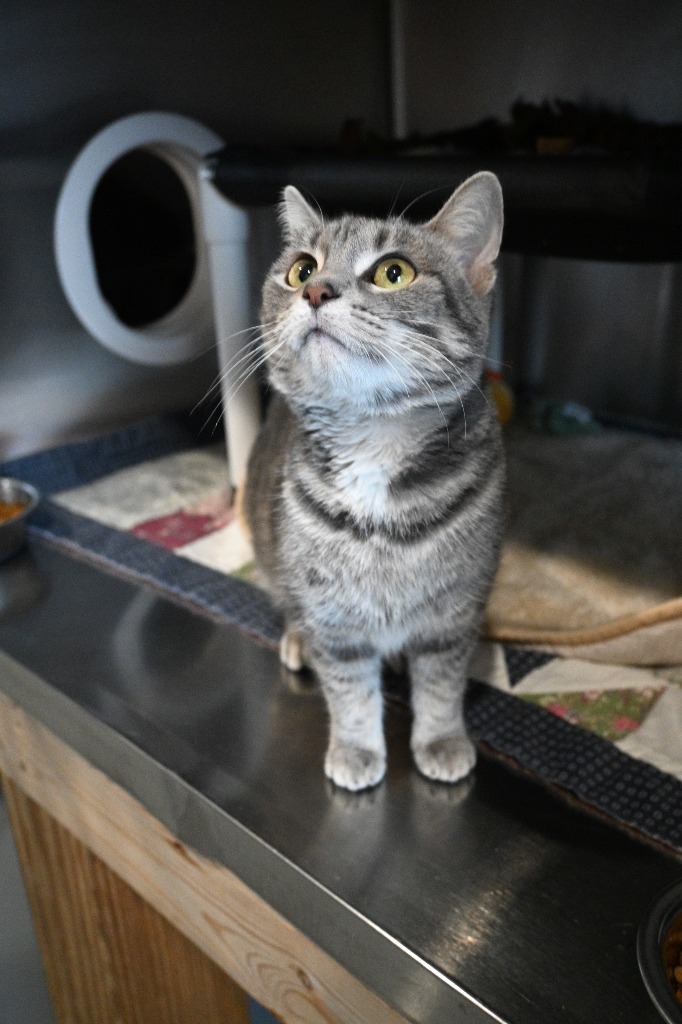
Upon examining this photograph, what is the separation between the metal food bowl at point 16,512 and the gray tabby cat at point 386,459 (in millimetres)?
632

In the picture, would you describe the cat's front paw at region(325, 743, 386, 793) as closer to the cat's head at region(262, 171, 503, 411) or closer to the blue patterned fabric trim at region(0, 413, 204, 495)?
the cat's head at region(262, 171, 503, 411)

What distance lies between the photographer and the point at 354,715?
930 millimetres

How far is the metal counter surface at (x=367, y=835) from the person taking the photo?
0.72 metres

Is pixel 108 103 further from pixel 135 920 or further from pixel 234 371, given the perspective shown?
pixel 135 920

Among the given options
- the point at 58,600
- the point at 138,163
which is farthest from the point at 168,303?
the point at 58,600

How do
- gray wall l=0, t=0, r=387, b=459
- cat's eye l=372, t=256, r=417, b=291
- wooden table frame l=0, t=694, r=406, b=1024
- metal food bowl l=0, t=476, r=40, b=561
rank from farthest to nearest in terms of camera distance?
gray wall l=0, t=0, r=387, b=459 < metal food bowl l=0, t=476, r=40, b=561 < wooden table frame l=0, t=694, r=406, b=1024 < cat's eye l=372, t=256, r=417, b=291

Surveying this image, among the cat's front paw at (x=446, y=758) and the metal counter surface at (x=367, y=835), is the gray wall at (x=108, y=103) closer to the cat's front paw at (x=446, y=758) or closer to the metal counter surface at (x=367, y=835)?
the metal counter surface at (x=367, y=835)

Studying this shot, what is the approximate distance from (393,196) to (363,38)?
1115mm

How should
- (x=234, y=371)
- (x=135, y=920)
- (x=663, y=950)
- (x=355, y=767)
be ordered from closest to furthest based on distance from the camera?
(x=663, y=950), (x=355, y=767), (x=135, y=920), (x=234, y=371)

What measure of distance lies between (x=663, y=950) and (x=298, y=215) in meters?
0.79

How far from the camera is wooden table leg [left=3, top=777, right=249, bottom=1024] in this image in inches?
44.3

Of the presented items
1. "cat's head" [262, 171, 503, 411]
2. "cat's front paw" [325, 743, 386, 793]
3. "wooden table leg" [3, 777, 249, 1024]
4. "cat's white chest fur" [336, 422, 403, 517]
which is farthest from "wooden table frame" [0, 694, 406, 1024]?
"cat's head" [262, 171, 503, 411]

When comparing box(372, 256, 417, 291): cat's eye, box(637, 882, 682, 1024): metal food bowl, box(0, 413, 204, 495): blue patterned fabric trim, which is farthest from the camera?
box(0, 413, 204, 495): blue patterned fabric trim

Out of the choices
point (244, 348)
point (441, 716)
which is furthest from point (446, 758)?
point (244, 348)
